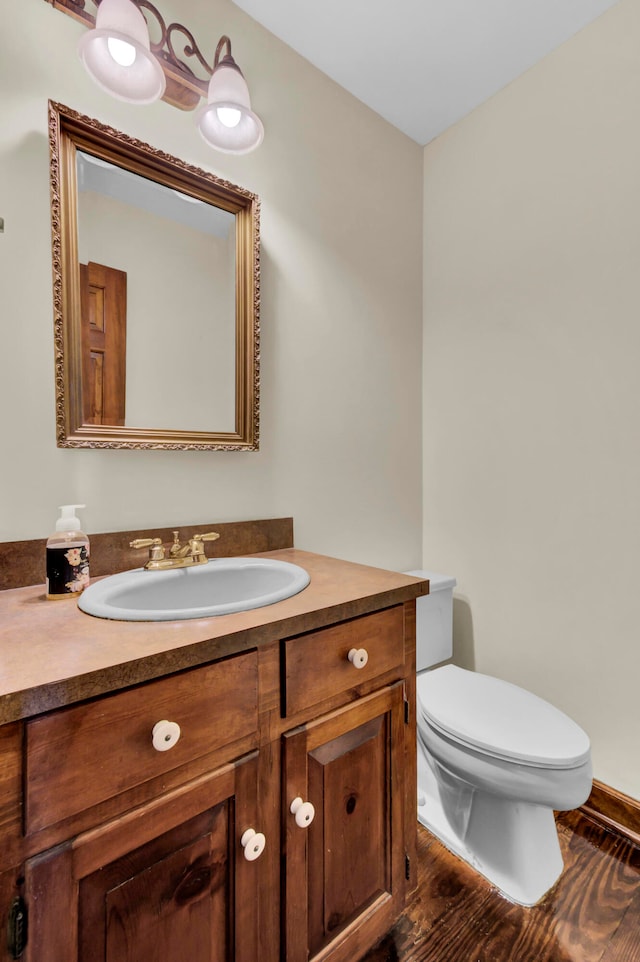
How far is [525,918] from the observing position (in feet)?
3.80

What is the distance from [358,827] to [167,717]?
1.81ft

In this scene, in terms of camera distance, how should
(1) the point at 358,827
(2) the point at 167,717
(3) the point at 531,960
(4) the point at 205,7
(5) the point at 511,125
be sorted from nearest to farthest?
(2) the point at 167,717
(1) the point at 358,827
(3) the point at 531,960
(4) the point at 205,7
(5) the point at 511,125

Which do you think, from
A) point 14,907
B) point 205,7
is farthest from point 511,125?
point 14,907

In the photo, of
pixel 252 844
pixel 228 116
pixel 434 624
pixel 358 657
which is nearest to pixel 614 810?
pixel 434 624

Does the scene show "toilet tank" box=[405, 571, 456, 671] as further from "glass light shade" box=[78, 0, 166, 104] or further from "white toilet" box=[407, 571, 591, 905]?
"glass light shade" box=[78, 0, 166, 104]

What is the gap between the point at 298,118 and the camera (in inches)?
60.2

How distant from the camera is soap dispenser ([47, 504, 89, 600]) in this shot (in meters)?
0.92

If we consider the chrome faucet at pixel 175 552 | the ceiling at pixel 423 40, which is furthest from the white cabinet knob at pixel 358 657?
the ceiling at pixel 423 40

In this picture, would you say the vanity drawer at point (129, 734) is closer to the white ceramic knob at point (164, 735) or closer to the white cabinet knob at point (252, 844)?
the white ceramic knob at point (164, 735)

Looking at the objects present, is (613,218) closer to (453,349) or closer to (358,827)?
(453,349)

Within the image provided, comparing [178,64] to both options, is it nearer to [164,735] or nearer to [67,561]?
[67,561]

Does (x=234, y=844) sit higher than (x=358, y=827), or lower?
higher

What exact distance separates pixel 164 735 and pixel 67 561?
44 centimetres

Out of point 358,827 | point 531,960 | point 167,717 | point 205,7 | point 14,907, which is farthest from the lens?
point 205,7
